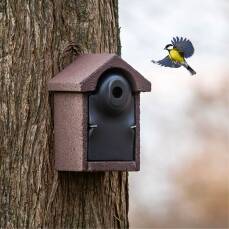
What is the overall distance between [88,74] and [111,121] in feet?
0.64

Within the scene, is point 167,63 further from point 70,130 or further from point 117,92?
point 70,130

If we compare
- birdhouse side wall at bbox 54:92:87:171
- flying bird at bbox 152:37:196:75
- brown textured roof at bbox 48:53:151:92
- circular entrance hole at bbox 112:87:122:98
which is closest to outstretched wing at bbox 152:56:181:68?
flying bird at bbox 152:37:196:75

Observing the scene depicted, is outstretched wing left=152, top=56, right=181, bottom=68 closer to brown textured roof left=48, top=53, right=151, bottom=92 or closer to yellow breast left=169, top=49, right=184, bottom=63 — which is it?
yellow breast left=169, top=49, right=184, bottom=63

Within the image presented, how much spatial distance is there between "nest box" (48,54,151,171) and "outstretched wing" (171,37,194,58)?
0.25 meters

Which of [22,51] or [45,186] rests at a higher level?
[22,51]

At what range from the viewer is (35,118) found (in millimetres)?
3898

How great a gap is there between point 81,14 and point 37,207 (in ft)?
2.32

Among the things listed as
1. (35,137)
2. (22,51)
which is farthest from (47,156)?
(22,51)

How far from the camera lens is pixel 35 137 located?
12.8 feet

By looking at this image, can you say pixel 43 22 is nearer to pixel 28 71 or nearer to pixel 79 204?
pixel 28 71

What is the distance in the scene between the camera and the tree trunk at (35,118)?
388 centimetres

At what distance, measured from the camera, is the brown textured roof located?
3.83m

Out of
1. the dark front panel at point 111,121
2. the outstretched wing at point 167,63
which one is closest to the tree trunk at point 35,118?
the dark front panel at point 111,121

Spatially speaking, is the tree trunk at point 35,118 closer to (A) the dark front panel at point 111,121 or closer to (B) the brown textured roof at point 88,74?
(B) the brown textured roof at point 88,74
